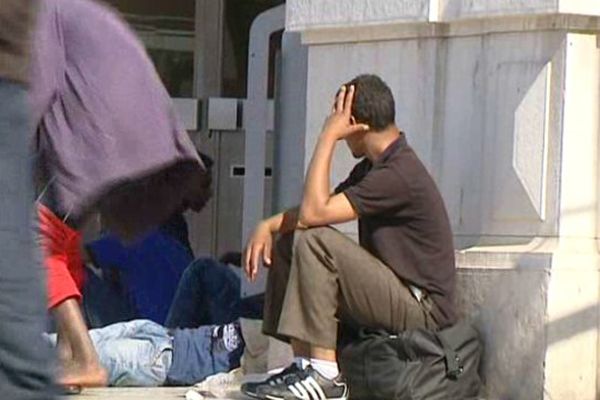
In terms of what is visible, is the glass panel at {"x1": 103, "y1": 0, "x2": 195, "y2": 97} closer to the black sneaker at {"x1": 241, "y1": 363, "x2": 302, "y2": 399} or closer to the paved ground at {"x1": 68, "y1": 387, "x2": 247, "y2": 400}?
the paved ground at {"x1": 68, "y1": 387, "x2": 247, "y2": 400}

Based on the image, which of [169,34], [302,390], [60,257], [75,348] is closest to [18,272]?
[75,348]

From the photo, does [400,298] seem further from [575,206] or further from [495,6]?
[495,6]

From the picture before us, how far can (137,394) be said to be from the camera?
Result: 6727 millimetres

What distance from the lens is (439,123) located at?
22.2ft

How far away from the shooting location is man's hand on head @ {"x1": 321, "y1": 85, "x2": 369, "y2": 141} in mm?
6473

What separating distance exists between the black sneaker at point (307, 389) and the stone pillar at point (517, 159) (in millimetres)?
608

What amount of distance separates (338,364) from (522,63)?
1.29 metres

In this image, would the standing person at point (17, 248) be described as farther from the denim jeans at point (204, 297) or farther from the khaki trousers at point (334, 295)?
the denim jeans at point (204, 297)

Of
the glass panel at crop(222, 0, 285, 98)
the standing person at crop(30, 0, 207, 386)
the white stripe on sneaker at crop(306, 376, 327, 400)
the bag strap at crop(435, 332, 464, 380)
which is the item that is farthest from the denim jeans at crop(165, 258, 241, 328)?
the glass panel at crop(222, 0, 285, 98)

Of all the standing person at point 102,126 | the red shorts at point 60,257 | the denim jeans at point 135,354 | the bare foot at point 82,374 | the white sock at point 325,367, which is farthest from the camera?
the denim jeans at point 135,354

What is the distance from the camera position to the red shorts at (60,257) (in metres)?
5.80

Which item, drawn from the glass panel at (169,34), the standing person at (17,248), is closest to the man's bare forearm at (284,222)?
the standing person at (17,248)

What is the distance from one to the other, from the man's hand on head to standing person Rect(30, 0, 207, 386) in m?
1.44

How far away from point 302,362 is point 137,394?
0.77m
